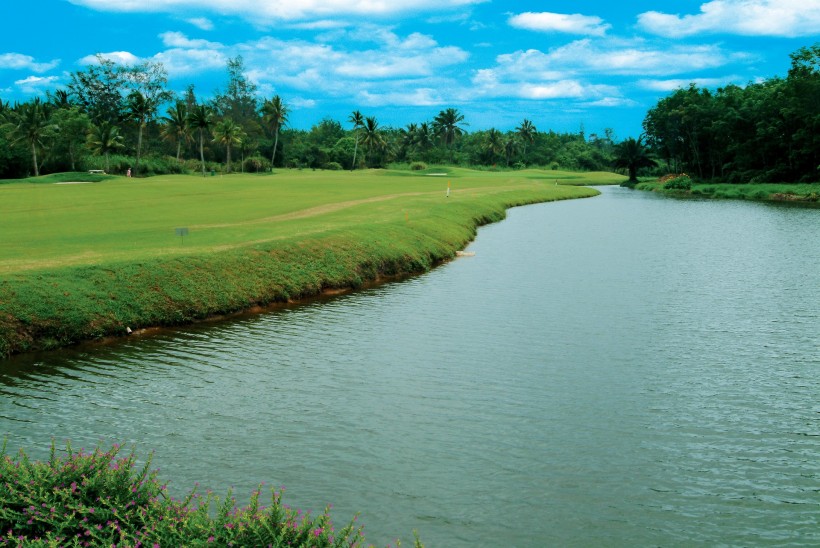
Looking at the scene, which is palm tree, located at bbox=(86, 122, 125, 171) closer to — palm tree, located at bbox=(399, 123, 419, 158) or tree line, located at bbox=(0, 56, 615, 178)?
tree line, located at bbox=(0, 56, 615, 178)

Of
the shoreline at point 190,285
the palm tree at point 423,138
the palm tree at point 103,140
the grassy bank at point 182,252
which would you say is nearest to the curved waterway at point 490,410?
the shoreline at point 190,285

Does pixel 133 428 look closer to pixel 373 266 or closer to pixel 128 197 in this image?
pixel 373 266

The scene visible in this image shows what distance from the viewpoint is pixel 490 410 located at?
1532 centimetres

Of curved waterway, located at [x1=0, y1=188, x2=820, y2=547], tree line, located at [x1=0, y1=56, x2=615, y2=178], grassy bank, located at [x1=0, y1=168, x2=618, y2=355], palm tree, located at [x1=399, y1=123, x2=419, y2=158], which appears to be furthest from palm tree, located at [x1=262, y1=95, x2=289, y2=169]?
curved waterway, located at [x1=0, y1=188, x2=820, y2=547]

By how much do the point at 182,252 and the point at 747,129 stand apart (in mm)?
114825

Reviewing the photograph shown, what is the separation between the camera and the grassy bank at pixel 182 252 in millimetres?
21250

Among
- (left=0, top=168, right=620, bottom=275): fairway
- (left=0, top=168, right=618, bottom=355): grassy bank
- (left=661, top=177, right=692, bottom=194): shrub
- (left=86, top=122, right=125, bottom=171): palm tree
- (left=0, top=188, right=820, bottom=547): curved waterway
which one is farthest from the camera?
(left=661, top=177, right=692, bottom=194): shrub

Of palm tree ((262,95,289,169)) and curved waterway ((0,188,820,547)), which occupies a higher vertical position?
palm tree ((262,95,289,169))

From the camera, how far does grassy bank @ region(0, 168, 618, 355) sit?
21.2 m

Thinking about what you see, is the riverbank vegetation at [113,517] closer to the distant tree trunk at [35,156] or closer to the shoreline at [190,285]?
the shoreline at [190,285]

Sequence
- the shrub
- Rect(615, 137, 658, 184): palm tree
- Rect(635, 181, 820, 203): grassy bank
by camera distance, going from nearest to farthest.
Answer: Rect(635, 181, 820, 203): grassy bank
the shrub
Rect(615, 137, 658, 184): palm tree

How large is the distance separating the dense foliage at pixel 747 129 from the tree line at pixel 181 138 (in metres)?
52.4

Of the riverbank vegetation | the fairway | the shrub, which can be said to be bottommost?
the riverbank vegetation

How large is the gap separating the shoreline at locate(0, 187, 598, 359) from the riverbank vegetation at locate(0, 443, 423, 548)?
481 inches
